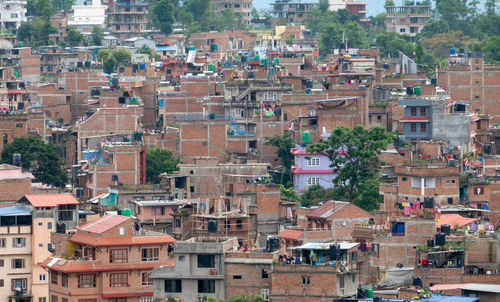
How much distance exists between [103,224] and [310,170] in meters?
34.6

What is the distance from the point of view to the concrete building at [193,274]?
75438 millimetres

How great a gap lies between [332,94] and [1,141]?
904 inches

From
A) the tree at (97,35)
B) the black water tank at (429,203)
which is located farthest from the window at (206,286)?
the tree at (97,35)

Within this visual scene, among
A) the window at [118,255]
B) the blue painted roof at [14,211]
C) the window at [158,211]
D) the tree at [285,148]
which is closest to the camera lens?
the window at [118,255]

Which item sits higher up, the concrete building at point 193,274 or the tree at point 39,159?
the tree at point 39,159

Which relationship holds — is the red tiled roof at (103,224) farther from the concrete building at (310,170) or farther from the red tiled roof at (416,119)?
the red tiled roof at (416,119)

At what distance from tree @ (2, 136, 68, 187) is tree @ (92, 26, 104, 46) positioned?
230ft

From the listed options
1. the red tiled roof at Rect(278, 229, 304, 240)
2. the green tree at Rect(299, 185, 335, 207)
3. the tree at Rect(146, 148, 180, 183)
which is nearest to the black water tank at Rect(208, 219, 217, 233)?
the red tiled roof at Rect(278, 229, 304, 240)

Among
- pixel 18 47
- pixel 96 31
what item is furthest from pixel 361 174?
pixel 96 31

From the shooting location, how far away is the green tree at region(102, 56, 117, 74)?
169 meters

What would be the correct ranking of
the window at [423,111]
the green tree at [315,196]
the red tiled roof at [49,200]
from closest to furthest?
the red tiled roof at [49,200] < the green tree at [315,196] < the window at [423,111]

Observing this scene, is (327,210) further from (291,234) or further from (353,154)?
(353,154)

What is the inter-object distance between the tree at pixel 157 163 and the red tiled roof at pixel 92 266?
33631 mm

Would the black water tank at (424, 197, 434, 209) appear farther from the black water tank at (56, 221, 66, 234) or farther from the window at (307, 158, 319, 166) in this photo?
the window at (307, 158, 319, 166)
